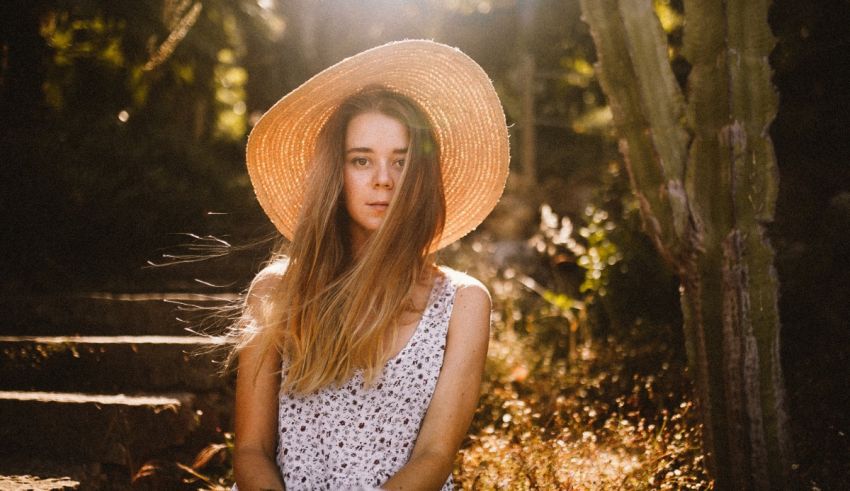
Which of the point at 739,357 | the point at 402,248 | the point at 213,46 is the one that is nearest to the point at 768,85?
the point at 739,357

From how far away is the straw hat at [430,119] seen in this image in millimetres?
2568

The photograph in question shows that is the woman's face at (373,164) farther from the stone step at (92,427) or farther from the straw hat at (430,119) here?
the stone step at (92,427)

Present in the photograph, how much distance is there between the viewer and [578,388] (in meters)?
4.39

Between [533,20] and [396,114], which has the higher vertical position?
[533,20]

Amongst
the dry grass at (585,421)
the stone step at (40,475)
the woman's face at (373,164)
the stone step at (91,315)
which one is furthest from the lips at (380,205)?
the stone step at (91,315)

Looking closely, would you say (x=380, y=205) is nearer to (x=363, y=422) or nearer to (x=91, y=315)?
(x=363, y=422)

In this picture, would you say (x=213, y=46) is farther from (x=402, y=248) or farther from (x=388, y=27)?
(x=402, y=248)

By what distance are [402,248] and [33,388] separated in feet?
9.29

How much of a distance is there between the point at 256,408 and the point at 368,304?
522mm

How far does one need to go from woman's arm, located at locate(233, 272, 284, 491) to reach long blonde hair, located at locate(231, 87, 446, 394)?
5 cm

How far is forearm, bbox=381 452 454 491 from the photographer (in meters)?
2.16

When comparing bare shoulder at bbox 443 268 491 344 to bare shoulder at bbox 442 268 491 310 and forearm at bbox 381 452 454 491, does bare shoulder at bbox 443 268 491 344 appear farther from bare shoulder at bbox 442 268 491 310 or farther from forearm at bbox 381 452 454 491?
forearm at bbox 381 452 454 491

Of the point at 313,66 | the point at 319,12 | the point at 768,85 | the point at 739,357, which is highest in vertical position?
the point at 319,12

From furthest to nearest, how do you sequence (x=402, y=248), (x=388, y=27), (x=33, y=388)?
1. (x=388, y=27)
2. (x=33, y=388)
3. (x=402, y=248)
